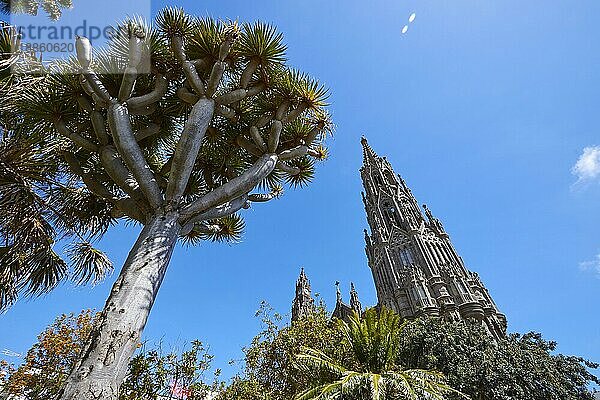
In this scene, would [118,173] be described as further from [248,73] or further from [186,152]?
[248,73]

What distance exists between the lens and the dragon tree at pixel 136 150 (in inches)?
158

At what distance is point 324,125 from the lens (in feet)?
Answer: 23.5

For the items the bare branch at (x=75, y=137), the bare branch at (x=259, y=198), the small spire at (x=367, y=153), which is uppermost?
the small spire at (x=367, y=153)

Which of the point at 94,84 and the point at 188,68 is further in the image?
the point at 188,68

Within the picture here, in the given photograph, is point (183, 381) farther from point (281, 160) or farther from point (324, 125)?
point (324, 125)

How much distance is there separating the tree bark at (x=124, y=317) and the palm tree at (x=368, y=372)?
587 centimetres

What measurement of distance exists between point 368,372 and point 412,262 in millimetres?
28050

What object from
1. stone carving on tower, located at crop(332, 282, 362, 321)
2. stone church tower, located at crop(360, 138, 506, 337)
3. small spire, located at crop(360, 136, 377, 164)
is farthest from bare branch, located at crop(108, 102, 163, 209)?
small spire, located at crop(360, 136, 377, 164)

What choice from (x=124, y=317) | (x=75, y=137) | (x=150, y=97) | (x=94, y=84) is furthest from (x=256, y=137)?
(x=124, y=317)

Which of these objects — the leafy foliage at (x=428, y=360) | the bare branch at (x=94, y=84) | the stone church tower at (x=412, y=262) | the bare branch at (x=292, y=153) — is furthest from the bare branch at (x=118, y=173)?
the stone church tower at (x=412, y=262)

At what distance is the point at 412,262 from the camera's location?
35.7m

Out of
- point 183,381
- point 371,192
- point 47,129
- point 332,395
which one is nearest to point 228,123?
point 47,129

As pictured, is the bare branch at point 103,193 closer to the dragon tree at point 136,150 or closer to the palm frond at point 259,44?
the dragon tree at point 136,150

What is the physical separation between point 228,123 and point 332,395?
6.94m
